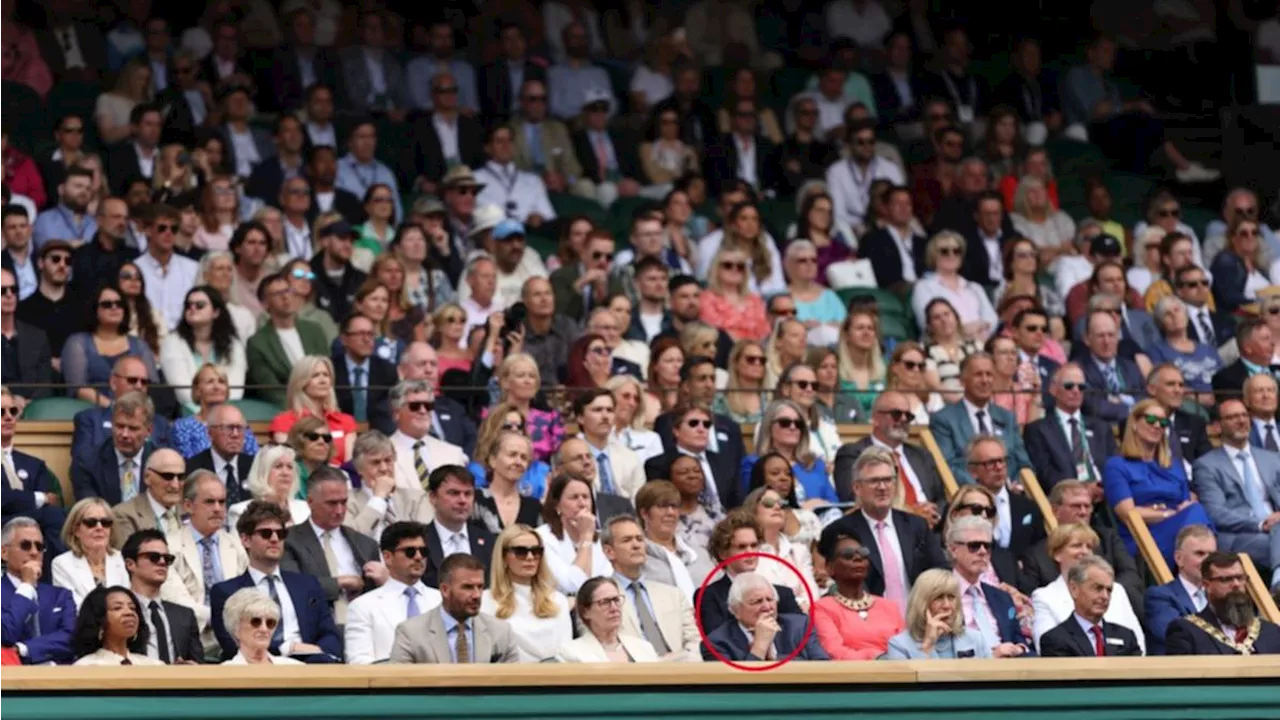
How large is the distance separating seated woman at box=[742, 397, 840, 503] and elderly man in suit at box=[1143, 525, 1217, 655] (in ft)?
5.56

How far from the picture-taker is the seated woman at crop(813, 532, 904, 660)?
37.8ft

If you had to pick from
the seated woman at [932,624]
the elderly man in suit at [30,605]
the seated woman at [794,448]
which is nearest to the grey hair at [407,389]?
the seated woman at [794,448]

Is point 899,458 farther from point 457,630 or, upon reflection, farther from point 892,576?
point 457,630

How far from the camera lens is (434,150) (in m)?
17.8

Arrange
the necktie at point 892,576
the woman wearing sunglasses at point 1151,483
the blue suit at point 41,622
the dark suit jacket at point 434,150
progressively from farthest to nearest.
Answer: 1. the dark suit jacket at point 434,150
2. the woman wearing sunglasses at point 1151,483
3. the necktie at point 892,576
4. the blue suit at point 41,622

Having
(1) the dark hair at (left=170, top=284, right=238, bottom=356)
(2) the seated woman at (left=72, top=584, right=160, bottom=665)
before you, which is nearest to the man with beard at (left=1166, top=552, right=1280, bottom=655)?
(2) the seated woman at (left=72, top=584, right=160, bottom=665)

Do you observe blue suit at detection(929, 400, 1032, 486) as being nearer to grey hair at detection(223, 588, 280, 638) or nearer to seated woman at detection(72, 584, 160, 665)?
grey hair at detection(223, 588, 280, 638)

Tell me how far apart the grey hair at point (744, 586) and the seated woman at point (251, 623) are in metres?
1.85

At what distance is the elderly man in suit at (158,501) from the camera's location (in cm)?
1206

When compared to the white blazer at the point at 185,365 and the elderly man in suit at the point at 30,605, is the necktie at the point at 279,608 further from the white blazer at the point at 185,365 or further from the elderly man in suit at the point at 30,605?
the white blazer at the point at 185,365

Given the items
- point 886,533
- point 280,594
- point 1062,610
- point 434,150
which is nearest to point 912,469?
point 886,533

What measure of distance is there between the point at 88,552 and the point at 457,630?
171cm

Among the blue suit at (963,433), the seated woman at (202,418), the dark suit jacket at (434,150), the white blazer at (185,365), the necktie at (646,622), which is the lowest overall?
the necktie at (646,622)

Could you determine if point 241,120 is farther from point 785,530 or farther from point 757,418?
point 785,530
